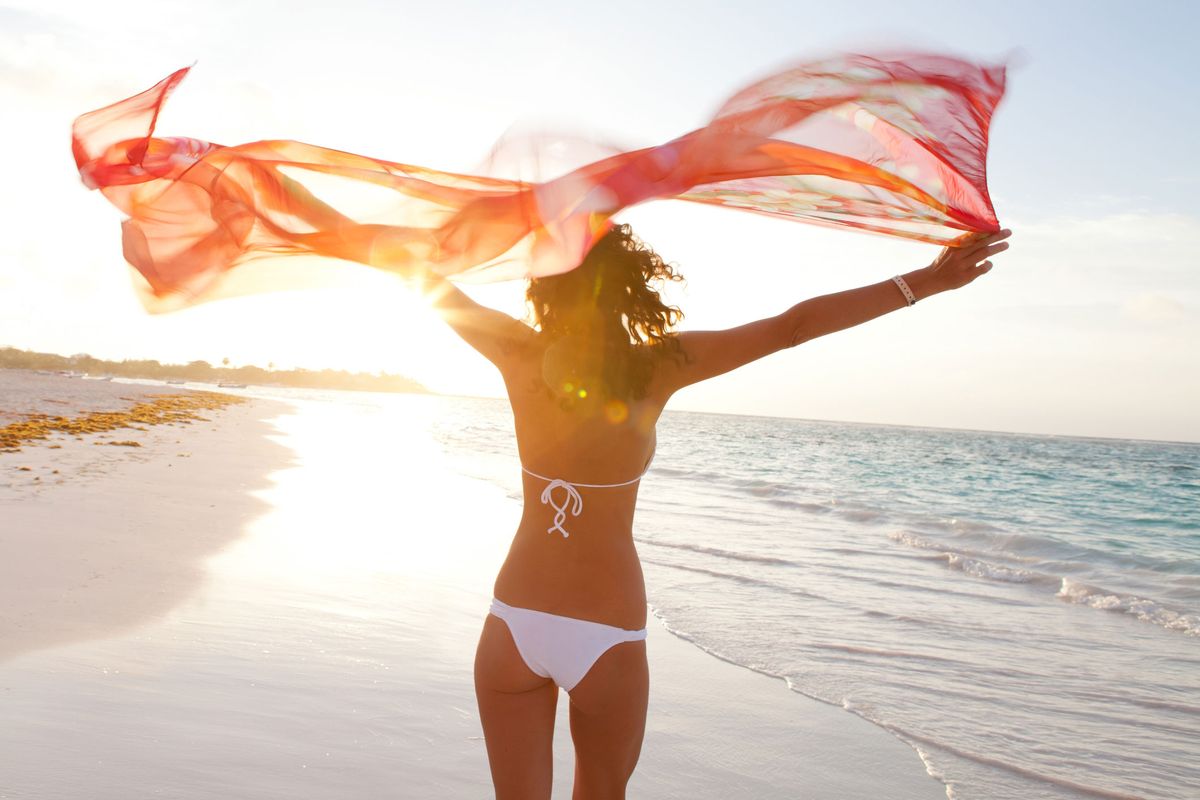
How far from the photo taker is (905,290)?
266cm

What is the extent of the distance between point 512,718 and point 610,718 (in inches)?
10.7

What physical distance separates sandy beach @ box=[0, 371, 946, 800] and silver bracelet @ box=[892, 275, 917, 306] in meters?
2.69

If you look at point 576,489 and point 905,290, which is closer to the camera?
point 576,489

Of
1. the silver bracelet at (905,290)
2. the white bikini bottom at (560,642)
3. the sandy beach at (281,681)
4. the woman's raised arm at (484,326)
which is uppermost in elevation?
the silver bracelet at (905,290)

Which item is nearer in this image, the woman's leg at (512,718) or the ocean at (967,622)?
the woman's leg at (512,718)

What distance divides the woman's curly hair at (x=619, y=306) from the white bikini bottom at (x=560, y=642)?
0.64 m

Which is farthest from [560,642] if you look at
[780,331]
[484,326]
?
[780,331]

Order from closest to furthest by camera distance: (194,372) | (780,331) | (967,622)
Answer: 1. (780,331)
2. (967,622)
3. (194,372)

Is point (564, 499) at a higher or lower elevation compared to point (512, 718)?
higher

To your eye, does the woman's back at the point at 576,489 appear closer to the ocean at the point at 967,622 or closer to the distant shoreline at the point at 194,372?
the ocean at the point at 967,622

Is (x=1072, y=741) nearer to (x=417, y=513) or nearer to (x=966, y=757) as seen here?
(x=966, y=757)

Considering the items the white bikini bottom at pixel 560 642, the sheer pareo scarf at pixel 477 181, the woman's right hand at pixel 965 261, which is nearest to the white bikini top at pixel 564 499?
the white bikini bottom at pixel 560 642

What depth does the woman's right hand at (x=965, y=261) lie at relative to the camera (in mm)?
2760

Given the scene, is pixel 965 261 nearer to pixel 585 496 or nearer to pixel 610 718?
pixel 585 496
